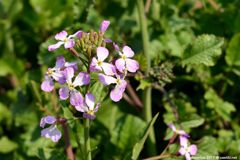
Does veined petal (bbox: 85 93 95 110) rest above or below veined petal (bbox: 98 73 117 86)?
below

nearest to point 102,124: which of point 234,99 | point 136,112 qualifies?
point 136,112

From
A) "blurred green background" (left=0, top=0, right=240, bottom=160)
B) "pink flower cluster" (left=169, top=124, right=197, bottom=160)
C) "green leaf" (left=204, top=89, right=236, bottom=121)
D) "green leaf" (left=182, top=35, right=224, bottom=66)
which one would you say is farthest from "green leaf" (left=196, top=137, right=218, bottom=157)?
"green leaf" (left=182, top=35, right=224, bottom=66)

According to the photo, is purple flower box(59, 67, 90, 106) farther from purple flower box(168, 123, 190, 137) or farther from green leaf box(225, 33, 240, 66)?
green leaf box(225, 33, 240, 66)

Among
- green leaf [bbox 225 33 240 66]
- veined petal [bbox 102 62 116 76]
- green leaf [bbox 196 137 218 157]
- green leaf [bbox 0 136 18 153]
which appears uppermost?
veined petal [bbox 102 62 116 76]

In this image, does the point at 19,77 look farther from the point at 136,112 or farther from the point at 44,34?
the point at 136,112

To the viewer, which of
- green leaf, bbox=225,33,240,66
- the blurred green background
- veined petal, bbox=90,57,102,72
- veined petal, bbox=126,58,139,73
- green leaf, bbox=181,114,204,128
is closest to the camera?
veined petal, bbox=90,57,102,72

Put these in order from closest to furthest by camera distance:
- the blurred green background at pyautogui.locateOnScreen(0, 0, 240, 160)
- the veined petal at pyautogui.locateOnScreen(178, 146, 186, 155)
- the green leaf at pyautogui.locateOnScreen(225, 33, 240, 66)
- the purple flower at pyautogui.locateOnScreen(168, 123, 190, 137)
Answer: the veined petal at pyautogui.locateOnScreen(178, 146, 186, 155), the purple flower at pyautogui.locateOnScreen(168, 123, 190, 137), the blurred green background at pyautogui.locateOnScreen(0, 0, 240, 160), the green leaf at pyautogui.locateOnScreen(225, 33, 240, 66)

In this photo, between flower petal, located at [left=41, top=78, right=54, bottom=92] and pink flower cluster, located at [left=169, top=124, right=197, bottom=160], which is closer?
flower petal, located at [left=41, top=78, right=54, bottom=92]

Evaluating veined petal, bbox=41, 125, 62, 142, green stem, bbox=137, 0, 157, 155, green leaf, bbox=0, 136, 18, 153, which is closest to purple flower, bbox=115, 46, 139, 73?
veined petal, bbox=41, 125, 62, 142

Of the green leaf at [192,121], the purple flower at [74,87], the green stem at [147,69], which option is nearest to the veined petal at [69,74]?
the purple flower at [74,87]
